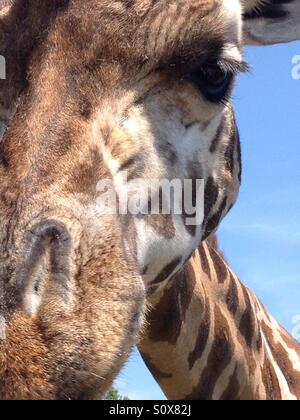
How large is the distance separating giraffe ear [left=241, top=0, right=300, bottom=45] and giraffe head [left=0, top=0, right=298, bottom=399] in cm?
33

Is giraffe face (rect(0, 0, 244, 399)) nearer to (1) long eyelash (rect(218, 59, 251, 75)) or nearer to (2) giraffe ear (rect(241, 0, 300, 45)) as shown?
(1) long eyelash (rect(218, 59, 251, 75))

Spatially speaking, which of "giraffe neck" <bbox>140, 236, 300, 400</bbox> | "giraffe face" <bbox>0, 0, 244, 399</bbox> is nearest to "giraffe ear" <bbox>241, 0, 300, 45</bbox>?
"giraffe face" <bbox>0, 0, 244, 399</bbox>

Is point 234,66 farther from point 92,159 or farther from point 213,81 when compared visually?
point 92,159

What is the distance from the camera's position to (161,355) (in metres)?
3.98

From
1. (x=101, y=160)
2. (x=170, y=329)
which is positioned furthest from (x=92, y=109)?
(x=170, y=329)

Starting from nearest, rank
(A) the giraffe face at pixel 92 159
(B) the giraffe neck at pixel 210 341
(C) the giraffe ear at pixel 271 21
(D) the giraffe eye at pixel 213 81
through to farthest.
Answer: (A) the giraffe face at pixel 92 159
(D) the giraffe eye at pixel 213 81
(C) the giraffe ear at pixel 271 21
(B) the giraffe neck at pixel 210 341

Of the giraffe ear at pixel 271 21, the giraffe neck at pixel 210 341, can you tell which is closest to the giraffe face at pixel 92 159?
the giraffe ear at pixel 271 21

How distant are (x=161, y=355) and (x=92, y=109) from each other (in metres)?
1.89

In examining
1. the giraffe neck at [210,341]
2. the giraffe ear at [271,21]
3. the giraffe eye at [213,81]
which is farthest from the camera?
the giraffe neck at [210,341]

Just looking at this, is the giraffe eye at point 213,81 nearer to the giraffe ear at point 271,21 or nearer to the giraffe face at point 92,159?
the giraffe face at point 92,159

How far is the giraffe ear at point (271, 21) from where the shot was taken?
3.63 meters

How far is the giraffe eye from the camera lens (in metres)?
2.91

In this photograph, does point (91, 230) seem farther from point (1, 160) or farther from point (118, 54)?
point (118, 54)

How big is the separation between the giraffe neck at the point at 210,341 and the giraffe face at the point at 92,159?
804 millimetres
